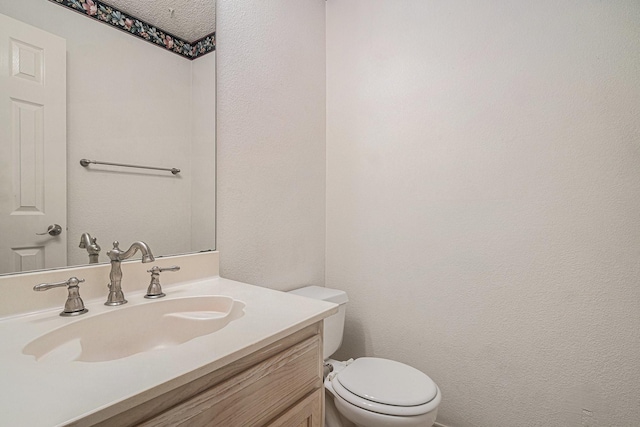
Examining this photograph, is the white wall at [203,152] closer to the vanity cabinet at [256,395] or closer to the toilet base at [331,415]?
the vanity cabinet at [256,395]

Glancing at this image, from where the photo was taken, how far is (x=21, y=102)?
2.68 ft

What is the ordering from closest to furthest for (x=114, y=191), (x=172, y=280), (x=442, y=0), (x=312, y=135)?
(x=114, y=191)
(x=172, y=280)
(x=442, y=0)
(x=312, y=135)

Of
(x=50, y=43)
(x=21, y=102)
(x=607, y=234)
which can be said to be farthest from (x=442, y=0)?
(x=21, y=102)

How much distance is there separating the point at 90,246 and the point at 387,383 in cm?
113

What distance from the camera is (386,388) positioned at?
46.1 inches

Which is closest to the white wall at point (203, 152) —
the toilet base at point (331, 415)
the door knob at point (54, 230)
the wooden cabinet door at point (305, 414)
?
the door knob at point (54, 230)

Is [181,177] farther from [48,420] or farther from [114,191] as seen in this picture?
[48,420]

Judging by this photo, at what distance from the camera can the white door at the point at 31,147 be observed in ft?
2.61

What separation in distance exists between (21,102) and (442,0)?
1.66 meters

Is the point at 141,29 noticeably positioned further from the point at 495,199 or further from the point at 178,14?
the point at 495,199

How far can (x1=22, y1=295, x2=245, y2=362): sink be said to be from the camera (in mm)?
699

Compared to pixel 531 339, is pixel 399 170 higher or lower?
higher

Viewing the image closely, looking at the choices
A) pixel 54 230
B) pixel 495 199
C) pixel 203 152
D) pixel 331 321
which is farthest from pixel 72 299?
pixel 495 199

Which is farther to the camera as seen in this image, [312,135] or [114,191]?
[312,135]
